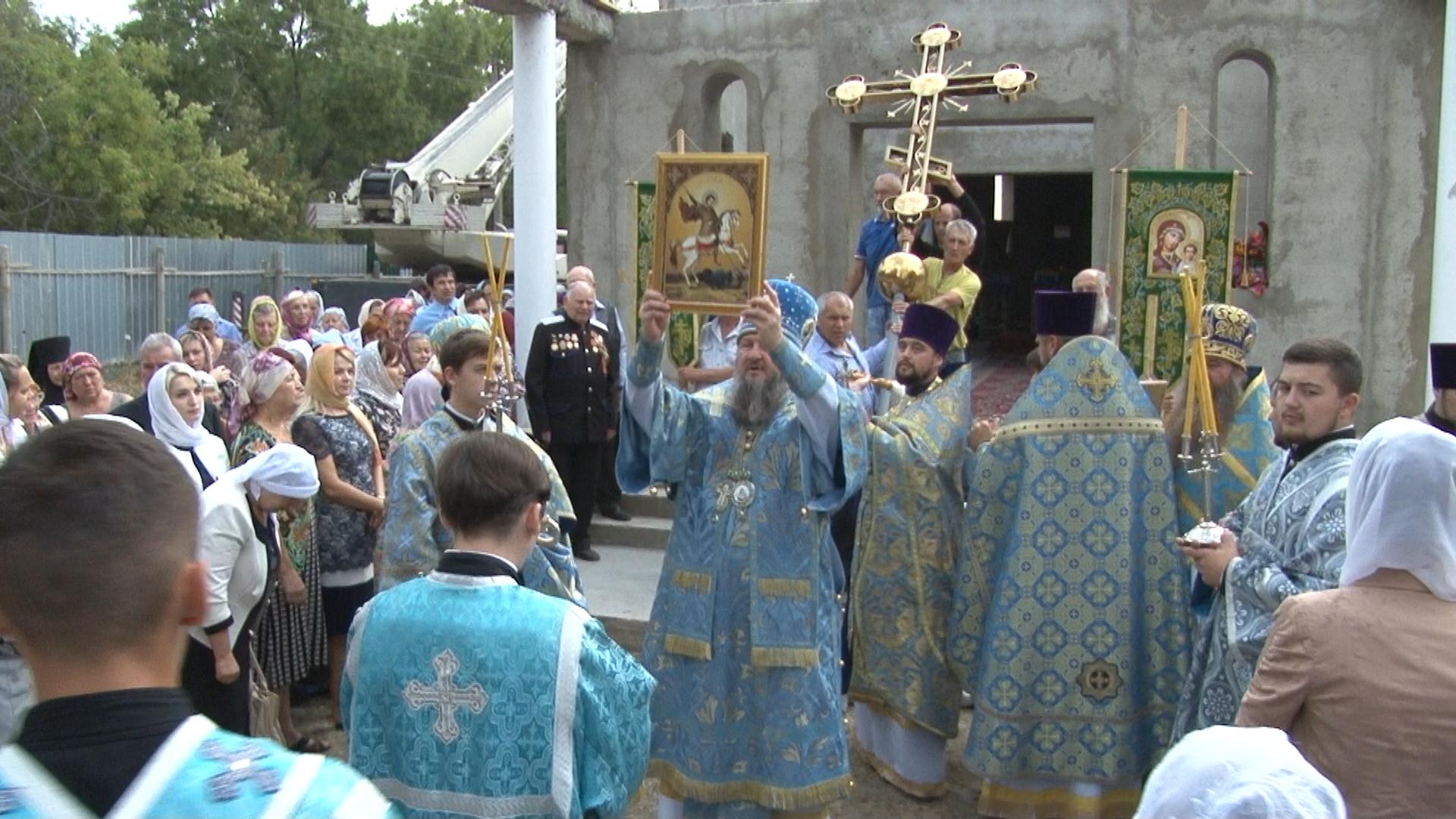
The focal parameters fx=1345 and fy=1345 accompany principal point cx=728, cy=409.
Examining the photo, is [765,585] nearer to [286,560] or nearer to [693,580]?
[693,580]

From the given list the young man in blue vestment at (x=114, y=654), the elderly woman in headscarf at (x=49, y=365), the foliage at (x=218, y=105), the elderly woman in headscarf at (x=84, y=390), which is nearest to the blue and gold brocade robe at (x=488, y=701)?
the young man in blue vestment at (x=114, y=654)

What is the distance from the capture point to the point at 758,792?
13.3 ft

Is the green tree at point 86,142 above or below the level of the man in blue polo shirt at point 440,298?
above

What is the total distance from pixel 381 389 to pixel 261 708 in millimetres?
2291

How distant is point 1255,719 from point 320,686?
4856 mm

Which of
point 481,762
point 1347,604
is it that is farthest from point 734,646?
point 1347,604

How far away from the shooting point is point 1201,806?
1.53m

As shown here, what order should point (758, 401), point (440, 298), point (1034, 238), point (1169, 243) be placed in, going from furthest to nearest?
1. point (1034, 238)
2. point (440, 298)
3. point (1169, 243)
4. point (758, 401)

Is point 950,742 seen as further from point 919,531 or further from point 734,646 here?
point 734,646

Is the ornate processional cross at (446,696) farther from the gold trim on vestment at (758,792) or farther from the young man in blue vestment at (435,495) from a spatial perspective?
the gold trim on vestment at (758,792)

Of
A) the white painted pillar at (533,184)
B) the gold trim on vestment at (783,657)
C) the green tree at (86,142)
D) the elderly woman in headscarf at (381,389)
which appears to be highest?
the green tree at (86,142)

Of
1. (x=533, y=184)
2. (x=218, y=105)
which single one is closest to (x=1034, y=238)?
(x=533, y=184)

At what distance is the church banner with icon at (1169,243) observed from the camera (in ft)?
17.9

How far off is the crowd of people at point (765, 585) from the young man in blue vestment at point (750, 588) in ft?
0.04
